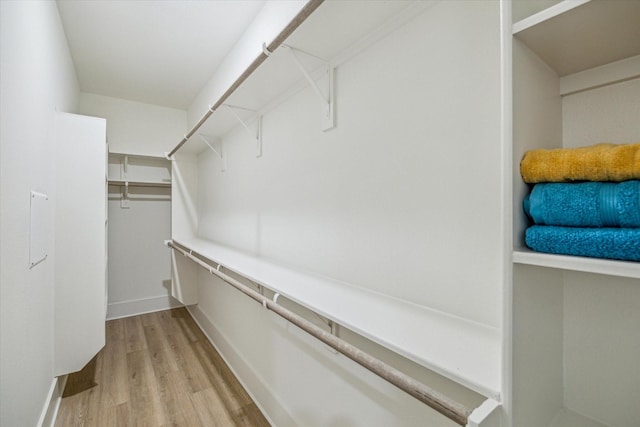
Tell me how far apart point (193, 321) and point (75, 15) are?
2696 mm

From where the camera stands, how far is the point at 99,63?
2.40 meters

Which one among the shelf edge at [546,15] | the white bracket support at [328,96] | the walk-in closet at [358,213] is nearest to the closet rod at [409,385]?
the walk-in closet at [358,213]

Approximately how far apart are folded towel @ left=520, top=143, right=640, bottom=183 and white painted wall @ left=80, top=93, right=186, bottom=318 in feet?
11.5

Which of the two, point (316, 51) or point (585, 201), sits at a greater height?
point (316, 51)

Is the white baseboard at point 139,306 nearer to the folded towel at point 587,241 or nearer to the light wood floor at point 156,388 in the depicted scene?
the light wood floor at point 156,388

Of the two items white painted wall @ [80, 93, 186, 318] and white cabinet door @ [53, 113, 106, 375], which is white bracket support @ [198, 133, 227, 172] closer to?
white cabinet door @ [53, 113, 106, 375]

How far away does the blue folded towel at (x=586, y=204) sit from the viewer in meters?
0.41

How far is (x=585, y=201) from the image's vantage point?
1.47ft

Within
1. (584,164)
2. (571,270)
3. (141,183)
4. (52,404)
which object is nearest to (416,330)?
(571,270)

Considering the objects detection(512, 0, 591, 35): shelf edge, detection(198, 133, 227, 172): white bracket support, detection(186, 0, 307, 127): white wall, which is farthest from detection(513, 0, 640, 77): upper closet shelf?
detection(198, 133, 227, 172): white bracket support

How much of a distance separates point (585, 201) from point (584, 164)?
6 cm

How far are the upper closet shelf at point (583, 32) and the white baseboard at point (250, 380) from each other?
5.42 feet

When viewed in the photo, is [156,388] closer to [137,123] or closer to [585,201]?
[585,201]

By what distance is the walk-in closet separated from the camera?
500 mm
